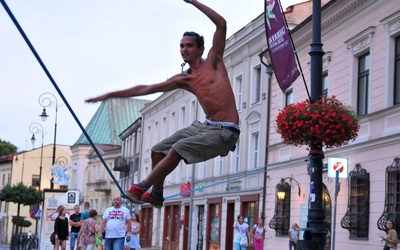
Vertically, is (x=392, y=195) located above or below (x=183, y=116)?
below

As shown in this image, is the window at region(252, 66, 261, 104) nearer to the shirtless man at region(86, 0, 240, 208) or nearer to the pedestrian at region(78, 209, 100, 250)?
the pedestrian at region(78, 209, 100, 250)

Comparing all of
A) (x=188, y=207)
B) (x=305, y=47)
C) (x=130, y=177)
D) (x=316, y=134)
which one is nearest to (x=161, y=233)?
(x=188, y=207)

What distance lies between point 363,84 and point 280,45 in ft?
36.9

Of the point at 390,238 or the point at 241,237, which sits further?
the point at 241,237

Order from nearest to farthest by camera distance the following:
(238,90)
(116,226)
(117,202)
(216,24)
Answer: (216,24) → (116,226) → (117,202) → (238,90)

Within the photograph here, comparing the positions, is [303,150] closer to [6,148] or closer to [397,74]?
[397,74]

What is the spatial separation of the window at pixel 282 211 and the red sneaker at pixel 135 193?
22.4 m

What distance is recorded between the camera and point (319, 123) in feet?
43.6

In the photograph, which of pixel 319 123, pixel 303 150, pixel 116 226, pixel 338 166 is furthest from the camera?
pixel 303 150

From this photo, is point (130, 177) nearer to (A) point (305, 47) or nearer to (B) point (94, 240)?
(A) point (305, 47)

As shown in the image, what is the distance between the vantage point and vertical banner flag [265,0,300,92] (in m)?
13.7

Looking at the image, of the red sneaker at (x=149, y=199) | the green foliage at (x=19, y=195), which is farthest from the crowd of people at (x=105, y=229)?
the green foliage at (x=19, y=195)

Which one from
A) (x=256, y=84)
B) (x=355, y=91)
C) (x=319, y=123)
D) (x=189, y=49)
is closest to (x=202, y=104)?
(x=189, y=49)

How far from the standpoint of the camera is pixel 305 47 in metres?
29.2
